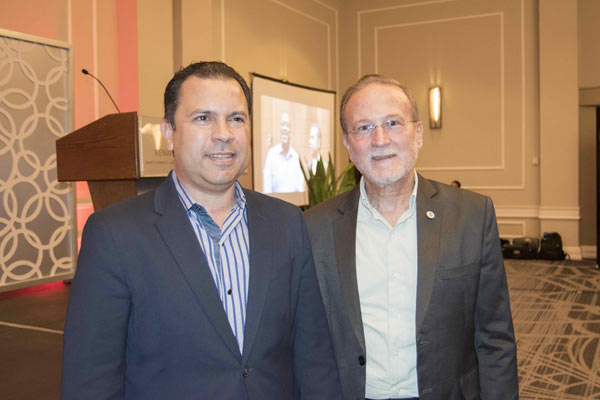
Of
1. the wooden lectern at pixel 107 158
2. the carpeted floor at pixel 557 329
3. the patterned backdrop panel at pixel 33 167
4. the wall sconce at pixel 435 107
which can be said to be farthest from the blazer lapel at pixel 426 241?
the wall sconce at pixel 435 107

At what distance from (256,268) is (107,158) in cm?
139

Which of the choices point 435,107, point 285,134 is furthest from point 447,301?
point 435,107

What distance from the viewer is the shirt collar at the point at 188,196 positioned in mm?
1315

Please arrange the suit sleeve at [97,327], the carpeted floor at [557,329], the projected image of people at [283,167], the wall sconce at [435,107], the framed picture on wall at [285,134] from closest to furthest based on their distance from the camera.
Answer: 1. the suit sleeve at [97,327]
2. the carpeted floor at [557,329]
3. the framed picture on wall at [285,134]
4. the projected image of people at [283,167]
5. the wall sconce at [435,107]

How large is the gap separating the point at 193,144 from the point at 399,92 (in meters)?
0.66

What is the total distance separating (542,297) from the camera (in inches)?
208

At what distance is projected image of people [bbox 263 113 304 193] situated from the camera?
667 centimetres

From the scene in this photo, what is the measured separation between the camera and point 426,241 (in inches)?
60.0

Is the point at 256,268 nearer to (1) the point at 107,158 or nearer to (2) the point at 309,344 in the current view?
(2) the point at 309,344

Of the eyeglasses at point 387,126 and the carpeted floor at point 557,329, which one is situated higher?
the eyeglasses at point 387,126

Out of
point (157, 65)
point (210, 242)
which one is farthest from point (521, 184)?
point (210, 242)

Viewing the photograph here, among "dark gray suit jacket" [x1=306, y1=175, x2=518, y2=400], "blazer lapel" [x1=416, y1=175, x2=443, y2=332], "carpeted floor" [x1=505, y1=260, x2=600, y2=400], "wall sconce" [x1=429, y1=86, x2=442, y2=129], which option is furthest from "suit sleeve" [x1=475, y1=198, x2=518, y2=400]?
"wall sconce" [x1=429, y1=86, x2=442, y2=129]

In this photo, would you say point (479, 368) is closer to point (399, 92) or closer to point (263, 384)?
point (263, 384)

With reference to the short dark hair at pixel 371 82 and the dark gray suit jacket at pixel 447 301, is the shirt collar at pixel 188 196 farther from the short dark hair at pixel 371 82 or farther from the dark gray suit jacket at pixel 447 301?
the short dark hair at pixel 371 82
